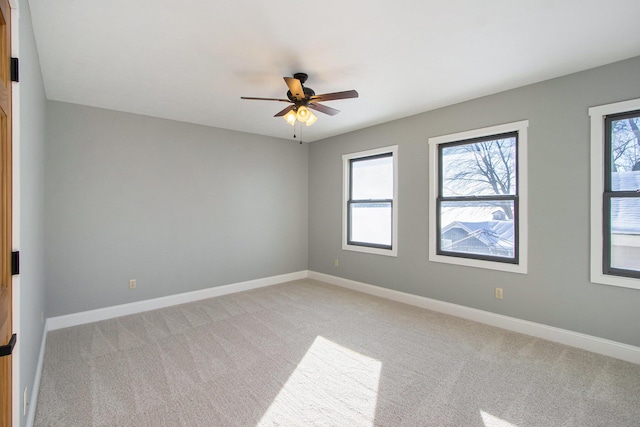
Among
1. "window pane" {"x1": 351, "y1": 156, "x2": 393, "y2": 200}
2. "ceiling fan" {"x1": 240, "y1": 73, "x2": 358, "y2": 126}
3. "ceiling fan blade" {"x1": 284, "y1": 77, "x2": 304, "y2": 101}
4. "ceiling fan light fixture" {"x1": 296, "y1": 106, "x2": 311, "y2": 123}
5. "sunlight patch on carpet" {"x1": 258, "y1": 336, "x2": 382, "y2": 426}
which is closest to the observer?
"sunlight patch on carpet" {"x1": 258, "y1": 336, "x2": 382, "y2": 426}

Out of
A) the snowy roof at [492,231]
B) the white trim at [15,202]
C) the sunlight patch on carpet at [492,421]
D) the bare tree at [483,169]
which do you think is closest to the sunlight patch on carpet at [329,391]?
the sunlight patch on carpet at [492,421]

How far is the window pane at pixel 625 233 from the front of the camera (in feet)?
8.79

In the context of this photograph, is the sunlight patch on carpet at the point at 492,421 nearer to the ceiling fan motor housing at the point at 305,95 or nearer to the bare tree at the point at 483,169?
the bare tree at the point at 483,169

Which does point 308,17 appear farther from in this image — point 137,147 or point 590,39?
point 137,147

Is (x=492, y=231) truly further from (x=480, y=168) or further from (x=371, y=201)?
(x=371, y=201)

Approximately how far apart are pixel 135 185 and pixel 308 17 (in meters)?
3.20

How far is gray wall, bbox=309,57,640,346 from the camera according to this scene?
9.10 ft

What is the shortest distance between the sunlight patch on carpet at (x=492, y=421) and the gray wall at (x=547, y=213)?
166 cm

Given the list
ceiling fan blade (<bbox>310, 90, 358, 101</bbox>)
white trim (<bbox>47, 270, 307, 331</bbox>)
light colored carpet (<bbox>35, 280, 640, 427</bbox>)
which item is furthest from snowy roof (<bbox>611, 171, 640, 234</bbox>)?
white trim (<bbox>47, 270, 307, 331</bbox>)

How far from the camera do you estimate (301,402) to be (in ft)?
7.04

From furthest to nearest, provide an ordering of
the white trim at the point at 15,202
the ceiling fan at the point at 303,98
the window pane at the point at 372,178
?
the window pane at the point at 372,178 → the ceiling fan at the point at 303,98 → the white trim at the point at 15,202

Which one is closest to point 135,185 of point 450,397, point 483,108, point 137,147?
point 137,147

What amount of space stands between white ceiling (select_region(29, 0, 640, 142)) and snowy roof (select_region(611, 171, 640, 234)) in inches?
41.5

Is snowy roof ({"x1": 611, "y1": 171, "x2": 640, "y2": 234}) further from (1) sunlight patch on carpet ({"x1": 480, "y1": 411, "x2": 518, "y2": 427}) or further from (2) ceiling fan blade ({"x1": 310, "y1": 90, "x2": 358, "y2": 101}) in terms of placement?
(2) ceiling fan blade ({"x1": 310, "y1": 90, "x2": 358, "y2": 101})
